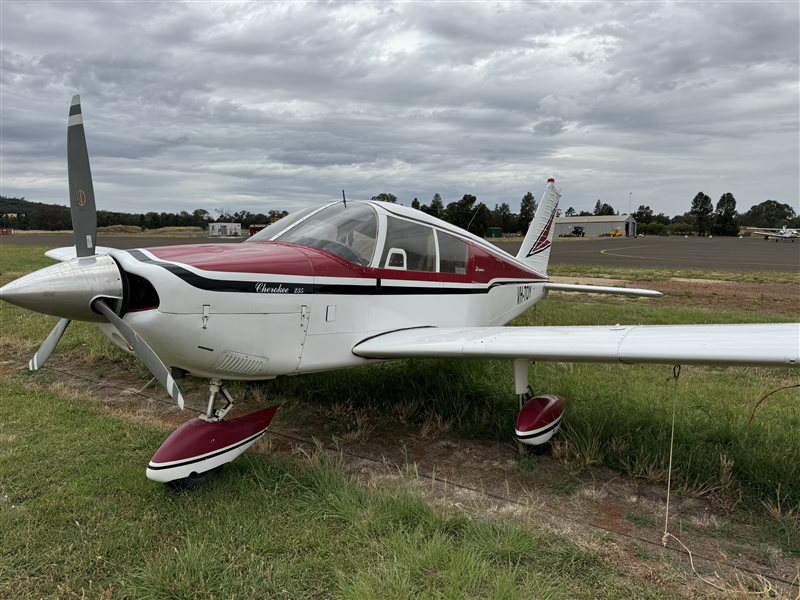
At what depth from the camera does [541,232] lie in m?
9.17

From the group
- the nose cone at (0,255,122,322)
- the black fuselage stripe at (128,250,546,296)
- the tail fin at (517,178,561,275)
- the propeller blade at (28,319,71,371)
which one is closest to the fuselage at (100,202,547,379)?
the black fuselage stripe at (128,250,546,296)

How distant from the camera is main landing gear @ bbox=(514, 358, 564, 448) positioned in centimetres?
434

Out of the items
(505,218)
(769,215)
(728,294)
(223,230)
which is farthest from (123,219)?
(769,215)

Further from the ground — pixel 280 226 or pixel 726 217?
pixel 726 217

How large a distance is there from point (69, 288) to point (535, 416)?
3521 millimetres

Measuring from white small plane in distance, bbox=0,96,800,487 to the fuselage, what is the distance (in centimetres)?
1

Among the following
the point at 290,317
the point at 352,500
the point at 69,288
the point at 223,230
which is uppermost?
the point at 223,230

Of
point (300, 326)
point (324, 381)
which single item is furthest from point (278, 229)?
point (324, 381)

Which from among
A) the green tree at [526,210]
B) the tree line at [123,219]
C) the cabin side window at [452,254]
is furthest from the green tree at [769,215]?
the cabin side window at [452,254]

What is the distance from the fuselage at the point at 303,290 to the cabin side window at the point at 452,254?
1 centimetres

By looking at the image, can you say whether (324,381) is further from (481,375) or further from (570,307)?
(570,307)

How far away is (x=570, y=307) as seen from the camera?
38.2 ft

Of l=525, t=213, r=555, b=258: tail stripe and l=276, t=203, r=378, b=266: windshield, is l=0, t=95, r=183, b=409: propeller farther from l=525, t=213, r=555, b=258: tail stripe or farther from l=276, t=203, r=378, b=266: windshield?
l=525, t=213, r=555, b=258: tail stripe

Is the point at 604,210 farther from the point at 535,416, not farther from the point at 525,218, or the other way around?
the point at 535,416
